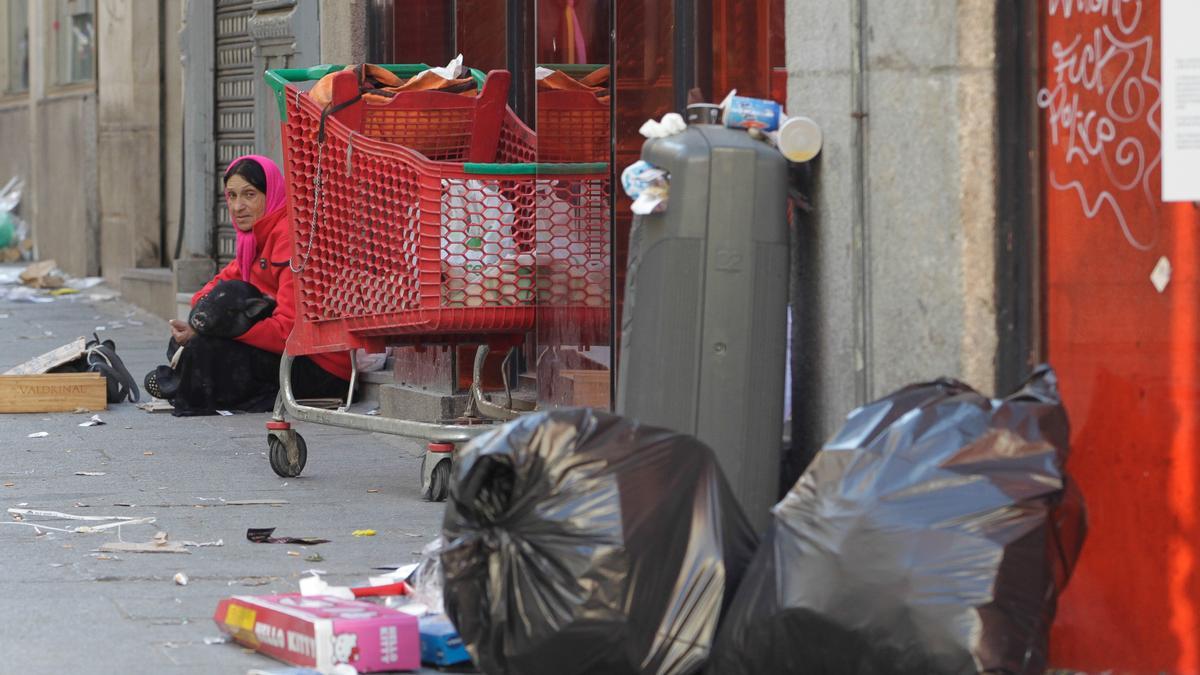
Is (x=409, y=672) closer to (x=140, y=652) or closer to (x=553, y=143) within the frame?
(x=140, y=652)

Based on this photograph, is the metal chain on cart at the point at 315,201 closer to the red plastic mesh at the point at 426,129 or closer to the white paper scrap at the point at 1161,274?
the red plastic mesh at the point at 426,129

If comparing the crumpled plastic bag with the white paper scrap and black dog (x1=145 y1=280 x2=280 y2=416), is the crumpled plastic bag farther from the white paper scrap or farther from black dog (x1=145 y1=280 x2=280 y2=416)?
the white paper scrap

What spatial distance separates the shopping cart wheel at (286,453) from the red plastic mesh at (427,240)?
0.54 metres

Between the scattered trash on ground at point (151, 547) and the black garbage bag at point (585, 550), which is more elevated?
the black garbage bag at point (585, 550)

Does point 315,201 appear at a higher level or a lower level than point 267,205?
lower

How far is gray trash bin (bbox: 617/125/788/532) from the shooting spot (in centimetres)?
445

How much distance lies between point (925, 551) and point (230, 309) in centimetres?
607

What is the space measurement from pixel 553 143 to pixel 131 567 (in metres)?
2.26

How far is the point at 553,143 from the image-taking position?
690 cm

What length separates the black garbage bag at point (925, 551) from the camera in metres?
3.51

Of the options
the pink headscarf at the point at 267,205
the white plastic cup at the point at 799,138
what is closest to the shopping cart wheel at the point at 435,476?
the white plastic cup at the point at 799,138

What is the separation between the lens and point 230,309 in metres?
9.11

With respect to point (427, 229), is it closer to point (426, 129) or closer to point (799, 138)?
point (426, 129)

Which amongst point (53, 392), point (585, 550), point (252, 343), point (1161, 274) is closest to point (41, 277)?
point (53, 392)
